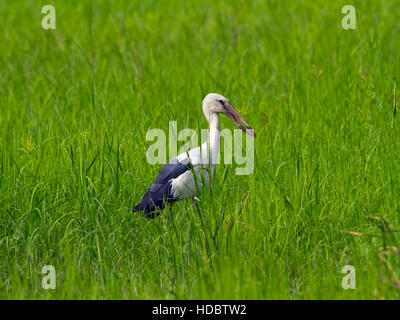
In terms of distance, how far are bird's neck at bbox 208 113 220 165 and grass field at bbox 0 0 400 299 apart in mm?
170

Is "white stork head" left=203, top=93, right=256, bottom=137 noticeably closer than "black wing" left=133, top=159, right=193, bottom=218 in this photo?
No

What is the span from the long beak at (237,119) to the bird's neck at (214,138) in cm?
11

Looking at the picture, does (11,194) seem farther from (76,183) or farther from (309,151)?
(309,151)

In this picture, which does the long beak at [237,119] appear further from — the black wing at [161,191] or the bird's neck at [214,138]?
the black wing at [161,191]

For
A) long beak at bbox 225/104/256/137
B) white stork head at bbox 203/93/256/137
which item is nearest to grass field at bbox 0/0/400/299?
long beak at bbox 225/104/256/137

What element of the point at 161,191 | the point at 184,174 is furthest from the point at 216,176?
the point at 161,191

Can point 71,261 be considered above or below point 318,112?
below

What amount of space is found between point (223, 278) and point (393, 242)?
1.04 m

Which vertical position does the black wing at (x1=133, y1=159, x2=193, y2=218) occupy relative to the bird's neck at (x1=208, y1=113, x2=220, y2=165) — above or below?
below

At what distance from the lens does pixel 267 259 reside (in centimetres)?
402

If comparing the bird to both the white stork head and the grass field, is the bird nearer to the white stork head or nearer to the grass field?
the white stork head

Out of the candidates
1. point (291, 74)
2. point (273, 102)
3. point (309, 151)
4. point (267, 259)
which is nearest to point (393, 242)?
point (267, 259)

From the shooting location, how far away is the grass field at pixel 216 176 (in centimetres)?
389

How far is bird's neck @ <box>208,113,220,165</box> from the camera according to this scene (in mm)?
4770
